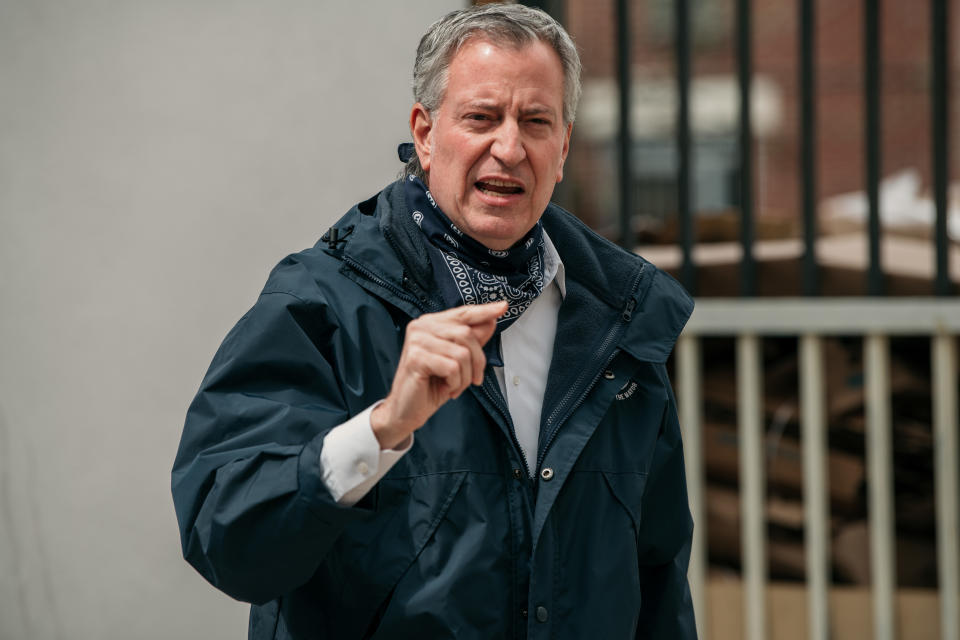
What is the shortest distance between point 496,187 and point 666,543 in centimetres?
67

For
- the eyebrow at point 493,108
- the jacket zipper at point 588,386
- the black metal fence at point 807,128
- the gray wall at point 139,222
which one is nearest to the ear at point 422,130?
the eyebrow at point 493,108

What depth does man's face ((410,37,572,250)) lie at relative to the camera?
156 cm

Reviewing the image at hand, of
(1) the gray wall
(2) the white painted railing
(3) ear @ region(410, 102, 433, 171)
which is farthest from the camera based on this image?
(2) the white painted railing

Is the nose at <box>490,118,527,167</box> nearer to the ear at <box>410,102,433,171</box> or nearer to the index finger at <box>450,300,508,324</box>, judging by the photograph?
the ear at <box>410,102,433,171</box>

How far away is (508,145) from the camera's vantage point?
1.55 metres

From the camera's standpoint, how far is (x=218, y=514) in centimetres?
130

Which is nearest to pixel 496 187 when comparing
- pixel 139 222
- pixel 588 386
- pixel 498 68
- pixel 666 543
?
pixel 498 68

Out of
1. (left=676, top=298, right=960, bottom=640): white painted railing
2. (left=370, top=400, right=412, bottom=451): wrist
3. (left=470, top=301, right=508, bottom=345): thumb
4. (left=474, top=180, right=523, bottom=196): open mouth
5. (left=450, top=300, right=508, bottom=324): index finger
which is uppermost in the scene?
(left=474, top=180, right=523, bottom=196): open mouth

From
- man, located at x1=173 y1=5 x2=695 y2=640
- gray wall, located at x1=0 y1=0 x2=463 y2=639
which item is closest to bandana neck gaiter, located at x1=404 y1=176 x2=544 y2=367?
man, located at x1=173 y1=5 x2=695 y2=640

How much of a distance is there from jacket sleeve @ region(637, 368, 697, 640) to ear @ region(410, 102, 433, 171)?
544 millimetres

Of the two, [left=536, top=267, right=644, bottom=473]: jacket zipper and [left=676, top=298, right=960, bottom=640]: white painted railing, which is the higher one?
[left=536, top=267, right=644, bottom=473]: jacket zipper

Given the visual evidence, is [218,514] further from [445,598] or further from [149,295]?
[149,295]

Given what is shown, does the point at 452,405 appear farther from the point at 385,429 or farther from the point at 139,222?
the point at 139,222

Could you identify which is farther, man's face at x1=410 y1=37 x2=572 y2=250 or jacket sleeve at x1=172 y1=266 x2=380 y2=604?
man's face at x1=410 y1=37 x2=572 y2=250
